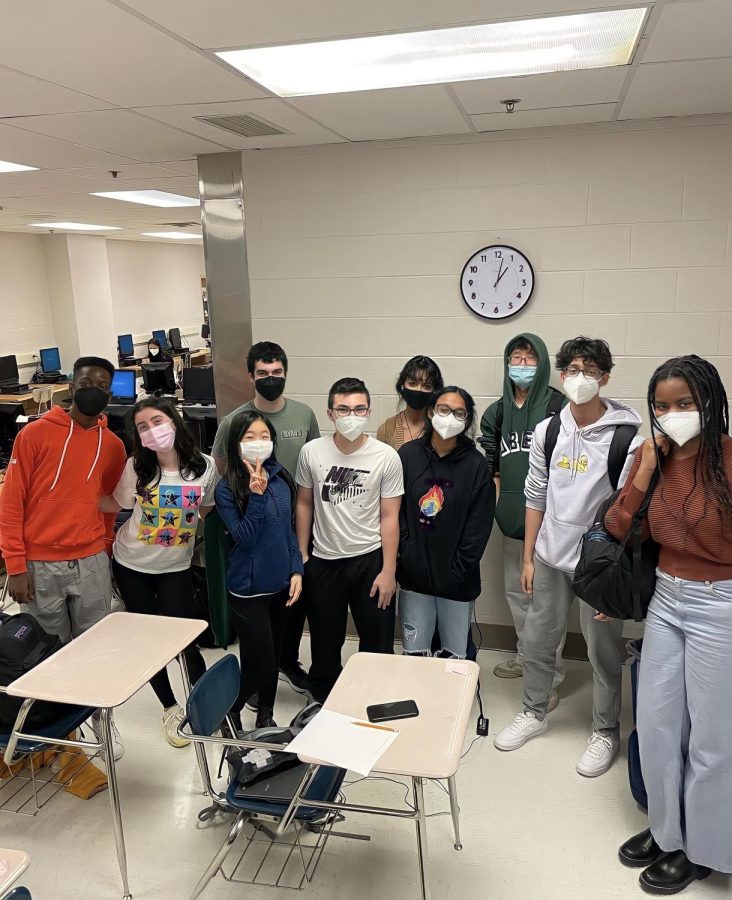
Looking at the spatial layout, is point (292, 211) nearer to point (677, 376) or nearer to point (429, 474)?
point (429, 474)

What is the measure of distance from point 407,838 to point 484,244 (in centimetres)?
278

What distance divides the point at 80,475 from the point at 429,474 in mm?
1494

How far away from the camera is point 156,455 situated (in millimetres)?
3135

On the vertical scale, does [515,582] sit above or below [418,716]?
below

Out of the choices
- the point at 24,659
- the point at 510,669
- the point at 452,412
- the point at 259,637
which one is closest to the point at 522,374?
the point at 452,412

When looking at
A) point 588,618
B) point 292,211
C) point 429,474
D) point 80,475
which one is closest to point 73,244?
point 292,211

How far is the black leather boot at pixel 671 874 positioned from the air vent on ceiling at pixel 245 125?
11.0ft

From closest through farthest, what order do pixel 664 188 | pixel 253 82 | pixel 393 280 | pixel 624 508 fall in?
pixel 624 508
pixel 253 82
pixel 664 188
pixel 393 280

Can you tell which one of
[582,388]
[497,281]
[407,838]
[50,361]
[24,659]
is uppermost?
[497,281]

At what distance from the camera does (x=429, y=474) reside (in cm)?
303

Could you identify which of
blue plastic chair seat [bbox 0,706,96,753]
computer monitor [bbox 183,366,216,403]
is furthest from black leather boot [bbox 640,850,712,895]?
computer monitor [bbox 183,366,216,403]

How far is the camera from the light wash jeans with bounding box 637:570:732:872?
2.23 meters

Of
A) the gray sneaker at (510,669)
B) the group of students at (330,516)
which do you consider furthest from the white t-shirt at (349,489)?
the gray sneaker at (510,669)

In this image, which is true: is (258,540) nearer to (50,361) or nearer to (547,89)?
(547,89)
